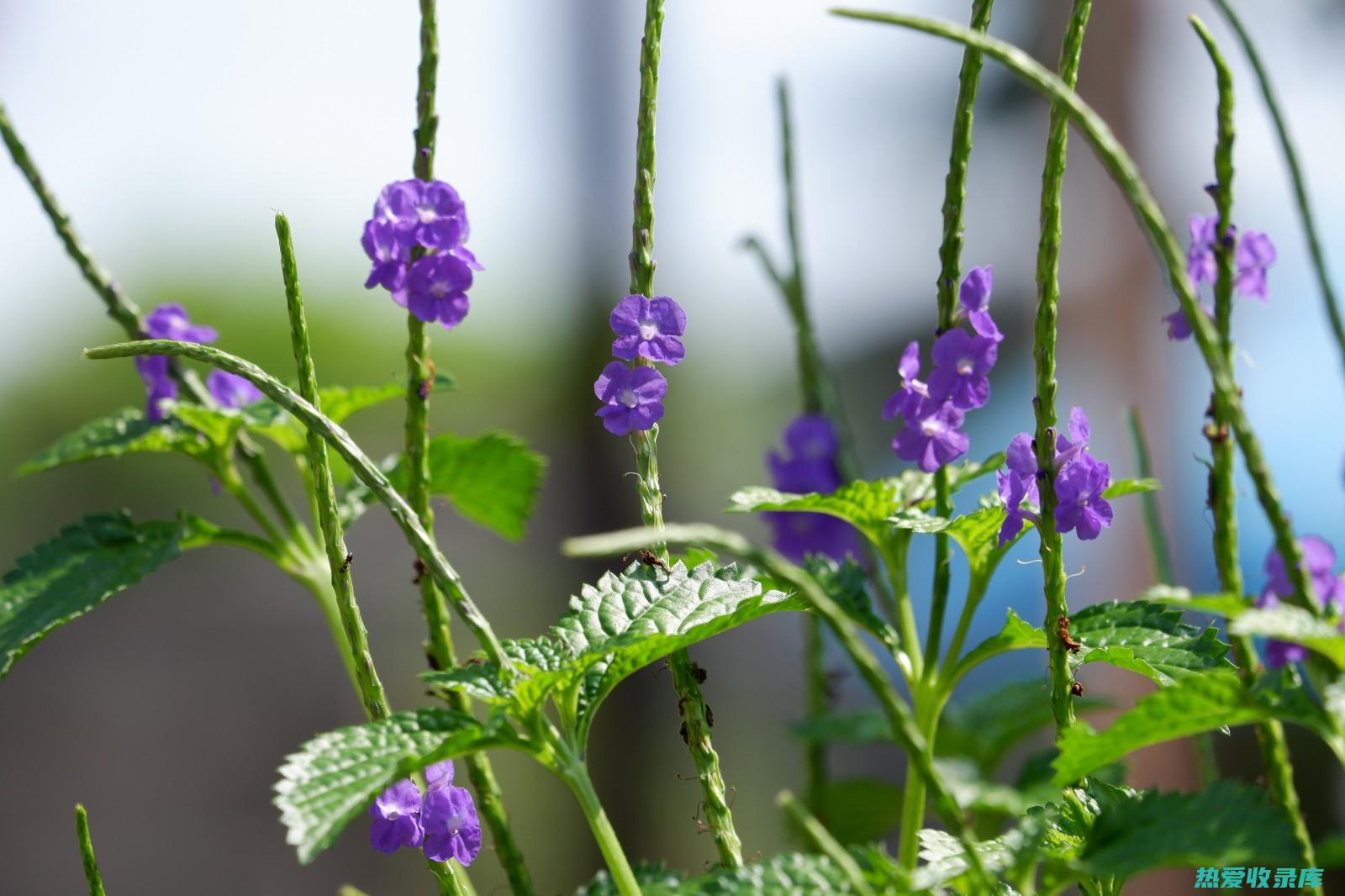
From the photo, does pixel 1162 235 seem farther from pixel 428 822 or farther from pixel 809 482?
pixel 809 482

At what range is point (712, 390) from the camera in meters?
10.8

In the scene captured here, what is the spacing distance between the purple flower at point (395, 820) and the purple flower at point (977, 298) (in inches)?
17.8

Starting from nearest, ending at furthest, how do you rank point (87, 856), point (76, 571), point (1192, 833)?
1. point (1192, 833)
2. point (87, 856)
3. point (76, 571)

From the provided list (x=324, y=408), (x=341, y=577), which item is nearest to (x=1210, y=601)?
(x=341, y=577)

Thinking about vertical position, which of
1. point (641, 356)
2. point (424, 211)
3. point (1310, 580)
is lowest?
point (1310, 580)

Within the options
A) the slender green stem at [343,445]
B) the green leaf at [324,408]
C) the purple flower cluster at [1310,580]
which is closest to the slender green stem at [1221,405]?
the purple flower cluster at [1310,580]

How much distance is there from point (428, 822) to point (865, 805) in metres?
0.96

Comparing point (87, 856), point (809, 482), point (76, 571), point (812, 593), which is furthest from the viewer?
point (809, 482)

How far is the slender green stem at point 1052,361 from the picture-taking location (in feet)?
2.11

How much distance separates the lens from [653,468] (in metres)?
0.77

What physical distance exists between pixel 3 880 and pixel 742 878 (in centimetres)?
419

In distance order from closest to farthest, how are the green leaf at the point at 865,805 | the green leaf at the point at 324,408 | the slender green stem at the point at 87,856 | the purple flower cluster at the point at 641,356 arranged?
1. the slender green stem at the point at 87,856
2. the purple flower cluster at the point at 641,356
3. the green leaf at the point at 324,408
4. the green leaf at the point at 865,805

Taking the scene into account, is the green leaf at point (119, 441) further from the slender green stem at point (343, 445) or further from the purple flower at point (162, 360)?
the slender green stem at point (343, 445)

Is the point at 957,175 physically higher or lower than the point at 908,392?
higher
